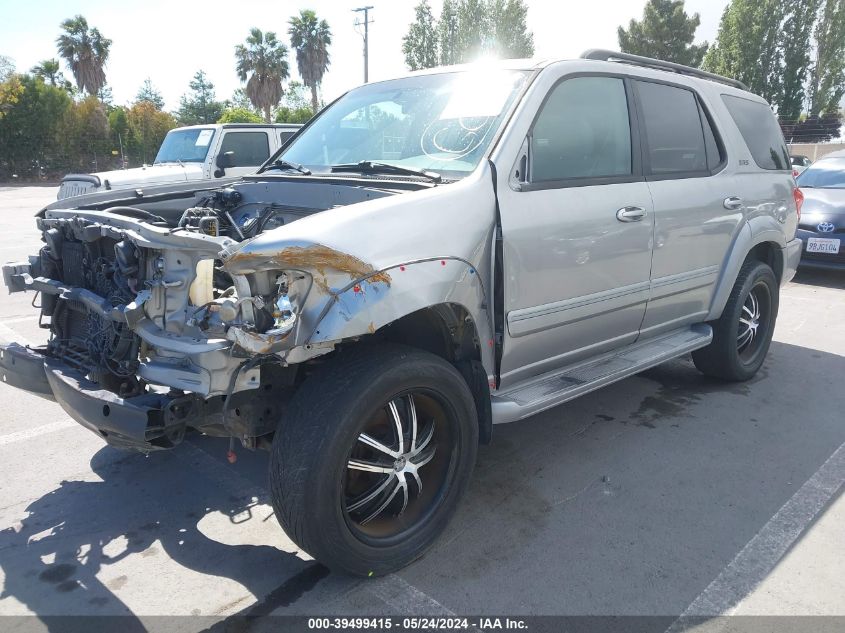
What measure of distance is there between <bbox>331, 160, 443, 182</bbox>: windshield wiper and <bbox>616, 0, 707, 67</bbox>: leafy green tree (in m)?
44.6

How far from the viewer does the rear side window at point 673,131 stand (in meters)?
3.82

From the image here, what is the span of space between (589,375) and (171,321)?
7.05 ft

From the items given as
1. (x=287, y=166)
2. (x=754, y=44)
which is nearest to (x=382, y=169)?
(x=287, y=166)

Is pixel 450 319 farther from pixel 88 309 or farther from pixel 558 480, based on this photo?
pixel 88 309

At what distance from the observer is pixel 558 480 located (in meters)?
3.45

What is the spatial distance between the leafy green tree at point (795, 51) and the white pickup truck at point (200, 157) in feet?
134

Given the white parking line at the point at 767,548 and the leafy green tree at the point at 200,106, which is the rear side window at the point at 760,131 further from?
the leafy green tree at the point at 200,106

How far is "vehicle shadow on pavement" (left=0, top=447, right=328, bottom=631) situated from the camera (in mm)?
2516

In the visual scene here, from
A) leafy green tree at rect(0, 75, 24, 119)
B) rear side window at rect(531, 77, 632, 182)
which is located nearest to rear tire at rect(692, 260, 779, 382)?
rear side window at rect(531, 77, 632, 182)

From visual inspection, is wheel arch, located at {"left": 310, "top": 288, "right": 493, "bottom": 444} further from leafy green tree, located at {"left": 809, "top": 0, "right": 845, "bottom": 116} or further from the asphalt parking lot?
leafy green tree, located at {"left": 809, "top": 0, "right": 845, "bottom": 116}

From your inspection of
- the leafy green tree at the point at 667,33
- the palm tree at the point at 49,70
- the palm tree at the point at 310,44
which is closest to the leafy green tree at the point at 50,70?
the palm tree at the point at 49,70

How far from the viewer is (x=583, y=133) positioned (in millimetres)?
3414

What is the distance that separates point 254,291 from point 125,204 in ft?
6.13

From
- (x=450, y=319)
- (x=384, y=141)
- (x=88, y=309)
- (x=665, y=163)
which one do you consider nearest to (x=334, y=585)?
(x=450, y=319)
